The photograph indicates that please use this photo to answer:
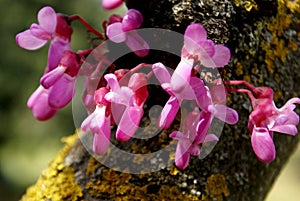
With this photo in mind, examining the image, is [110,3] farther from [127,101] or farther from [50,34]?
[127,101]

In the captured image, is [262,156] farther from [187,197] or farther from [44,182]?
[44,182]

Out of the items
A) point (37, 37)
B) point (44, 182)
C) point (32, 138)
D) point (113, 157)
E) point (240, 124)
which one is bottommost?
point (32, 138)

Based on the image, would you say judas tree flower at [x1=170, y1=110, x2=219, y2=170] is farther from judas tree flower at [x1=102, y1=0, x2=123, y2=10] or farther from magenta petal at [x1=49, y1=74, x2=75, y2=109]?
judas tree flower at [x1=102, y1=0, x2=123, y2=10]

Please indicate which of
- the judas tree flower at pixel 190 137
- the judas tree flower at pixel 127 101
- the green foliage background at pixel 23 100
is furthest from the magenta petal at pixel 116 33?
the green foliage background at pixel 23 100

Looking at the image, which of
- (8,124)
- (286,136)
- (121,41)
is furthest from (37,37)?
(8,124)

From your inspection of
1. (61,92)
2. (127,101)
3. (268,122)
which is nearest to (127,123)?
(127,101)

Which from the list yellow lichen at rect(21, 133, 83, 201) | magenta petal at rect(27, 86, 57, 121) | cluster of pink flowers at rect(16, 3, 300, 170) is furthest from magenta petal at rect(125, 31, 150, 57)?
yellow lichen at rect(21, 133, 83, 201)
